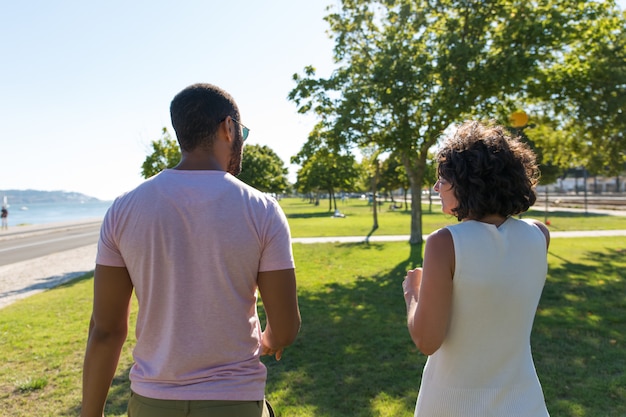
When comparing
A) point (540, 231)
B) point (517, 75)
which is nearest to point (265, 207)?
point (540, 231)

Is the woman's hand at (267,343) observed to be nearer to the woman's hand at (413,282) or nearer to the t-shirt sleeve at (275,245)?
the t-shirt sleeve at (275,245)

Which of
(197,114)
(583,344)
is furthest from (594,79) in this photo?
(197,114)

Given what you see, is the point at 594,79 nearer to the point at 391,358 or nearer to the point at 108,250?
the point at 391,358

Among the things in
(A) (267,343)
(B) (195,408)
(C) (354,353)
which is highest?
(A) (267,343)

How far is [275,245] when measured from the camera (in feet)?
5.44

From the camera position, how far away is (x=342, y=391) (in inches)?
178

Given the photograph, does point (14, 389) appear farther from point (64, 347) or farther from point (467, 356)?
point (467, 356)

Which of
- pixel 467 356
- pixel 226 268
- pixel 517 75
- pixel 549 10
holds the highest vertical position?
pixel 549 10

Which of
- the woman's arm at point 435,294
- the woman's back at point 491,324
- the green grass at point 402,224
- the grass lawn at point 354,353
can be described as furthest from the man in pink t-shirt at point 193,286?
the green grass at point 402,224

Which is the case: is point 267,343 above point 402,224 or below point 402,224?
above

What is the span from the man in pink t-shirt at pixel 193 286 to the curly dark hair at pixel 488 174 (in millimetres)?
724

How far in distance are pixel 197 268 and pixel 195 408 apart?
466 millimetres

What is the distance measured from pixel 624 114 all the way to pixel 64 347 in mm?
12993

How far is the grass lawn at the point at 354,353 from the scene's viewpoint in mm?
4281
